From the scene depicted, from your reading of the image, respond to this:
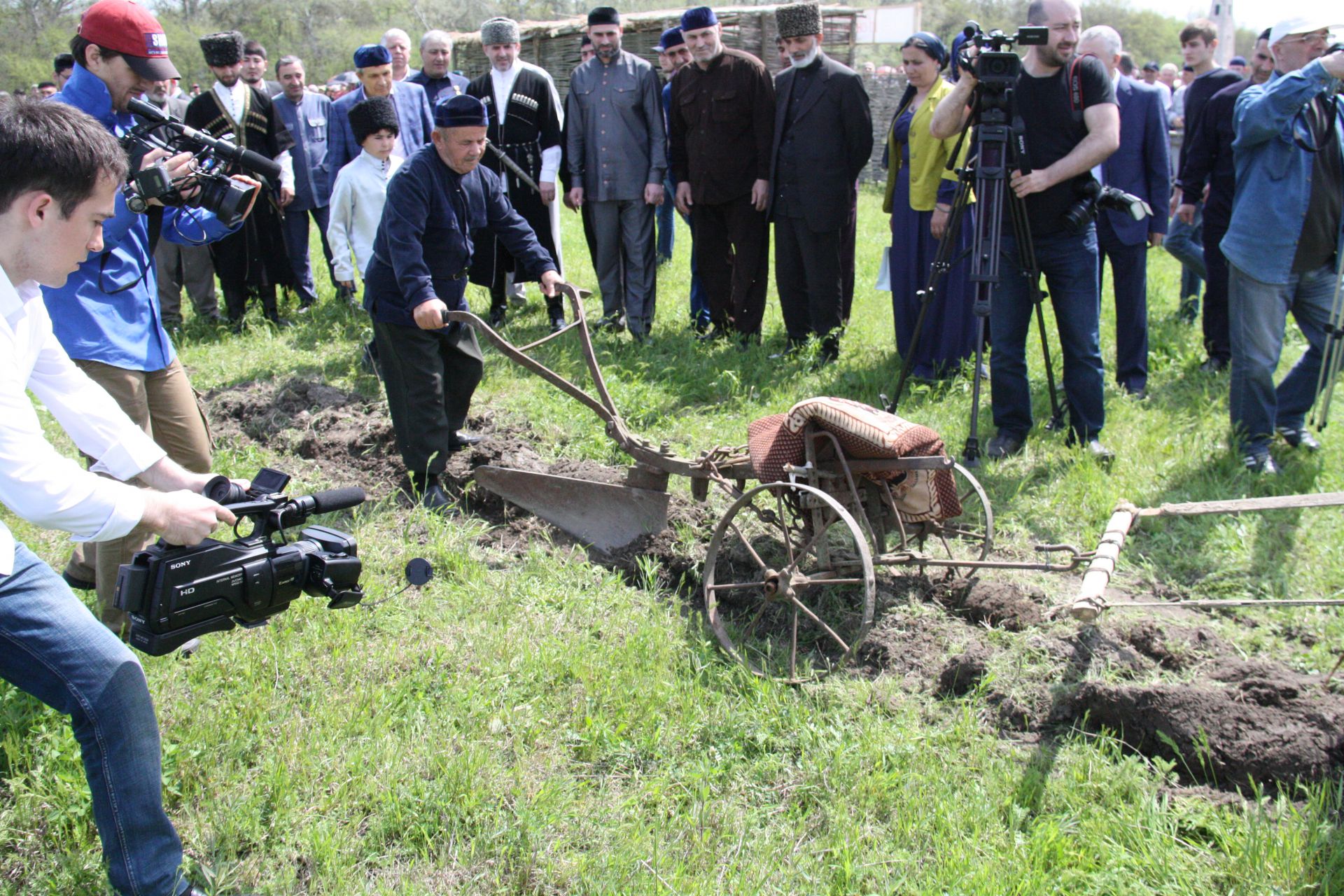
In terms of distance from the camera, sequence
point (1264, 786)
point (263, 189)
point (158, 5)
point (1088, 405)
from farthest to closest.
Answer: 1. point (158, 5)
2. point (263, 189)
3. point (1088, 405)
4. point (1264, 786)

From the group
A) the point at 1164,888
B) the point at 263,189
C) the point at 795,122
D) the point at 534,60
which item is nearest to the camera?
the point at 1164,888

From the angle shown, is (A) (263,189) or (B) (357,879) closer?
(B) (357,879)

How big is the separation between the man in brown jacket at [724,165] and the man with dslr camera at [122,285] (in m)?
4.11

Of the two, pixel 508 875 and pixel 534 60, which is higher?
pixel 534 60

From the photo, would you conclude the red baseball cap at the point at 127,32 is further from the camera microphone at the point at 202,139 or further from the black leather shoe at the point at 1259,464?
the black leather shoe at the point at 1259,464

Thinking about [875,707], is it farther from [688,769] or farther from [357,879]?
[357,879]

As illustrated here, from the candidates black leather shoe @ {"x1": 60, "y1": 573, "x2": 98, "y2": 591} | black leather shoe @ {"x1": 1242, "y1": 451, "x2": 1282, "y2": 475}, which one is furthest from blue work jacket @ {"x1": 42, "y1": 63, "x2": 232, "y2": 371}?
black leather shoe @ {"x1": 1242, "y1": 451, "x2": 1282, "y2": 475}

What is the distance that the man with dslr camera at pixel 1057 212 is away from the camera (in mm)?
4957

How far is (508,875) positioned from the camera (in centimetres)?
270

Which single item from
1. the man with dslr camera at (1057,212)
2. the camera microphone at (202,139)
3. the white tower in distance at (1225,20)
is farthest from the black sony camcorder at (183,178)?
the white tower in distance at (1225,20)

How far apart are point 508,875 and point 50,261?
1.86 m

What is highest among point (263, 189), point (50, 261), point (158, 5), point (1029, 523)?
point (158, 5)

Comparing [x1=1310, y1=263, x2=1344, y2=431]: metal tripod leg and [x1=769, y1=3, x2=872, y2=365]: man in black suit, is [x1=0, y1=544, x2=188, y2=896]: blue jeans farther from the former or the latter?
[x1=769, y1=3, x2=872, y2=365]: man in black suit

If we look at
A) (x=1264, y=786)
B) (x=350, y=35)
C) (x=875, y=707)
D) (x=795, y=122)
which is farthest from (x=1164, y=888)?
(x=350, y=35)
